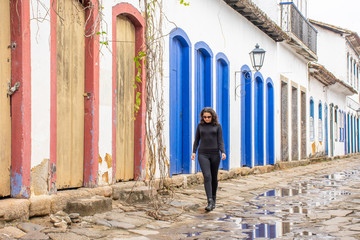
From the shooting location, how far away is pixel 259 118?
15.6 metres

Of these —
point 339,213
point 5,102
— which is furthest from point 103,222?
point 339,213

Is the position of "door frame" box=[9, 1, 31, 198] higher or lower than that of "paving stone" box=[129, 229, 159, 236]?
higher

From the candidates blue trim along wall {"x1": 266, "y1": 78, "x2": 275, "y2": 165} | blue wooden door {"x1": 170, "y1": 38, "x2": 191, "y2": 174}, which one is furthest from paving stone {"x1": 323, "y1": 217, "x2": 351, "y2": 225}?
blue trim along wall {"x1": 266, "y1": 78, "x2": 275, "y2": 165}

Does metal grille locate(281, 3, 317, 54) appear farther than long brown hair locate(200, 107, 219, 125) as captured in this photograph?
Yes

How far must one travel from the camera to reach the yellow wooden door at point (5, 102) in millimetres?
5590

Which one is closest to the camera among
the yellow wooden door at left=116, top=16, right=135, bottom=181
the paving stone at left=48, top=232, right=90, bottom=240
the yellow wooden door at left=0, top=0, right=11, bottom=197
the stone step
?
the paving stone at left=48, top=232, right=90, bottom=240

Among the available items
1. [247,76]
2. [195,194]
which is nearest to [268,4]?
[247,76]

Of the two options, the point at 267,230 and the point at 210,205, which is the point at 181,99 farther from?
the point at 267,230

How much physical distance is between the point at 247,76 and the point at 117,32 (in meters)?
7.12

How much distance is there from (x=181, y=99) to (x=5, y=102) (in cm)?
517

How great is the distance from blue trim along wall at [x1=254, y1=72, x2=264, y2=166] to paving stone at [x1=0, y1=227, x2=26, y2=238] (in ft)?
35.3

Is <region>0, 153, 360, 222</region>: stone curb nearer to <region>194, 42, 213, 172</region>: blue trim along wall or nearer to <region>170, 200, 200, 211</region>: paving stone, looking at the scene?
<region>170, 200, 200, 211</region>: paving stone

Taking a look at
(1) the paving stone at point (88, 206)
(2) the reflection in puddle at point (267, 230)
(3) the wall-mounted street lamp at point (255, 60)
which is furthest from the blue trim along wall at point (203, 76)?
(2) the reflection in puddle at point (267, 230)

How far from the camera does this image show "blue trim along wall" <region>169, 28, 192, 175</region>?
9.85 metres
